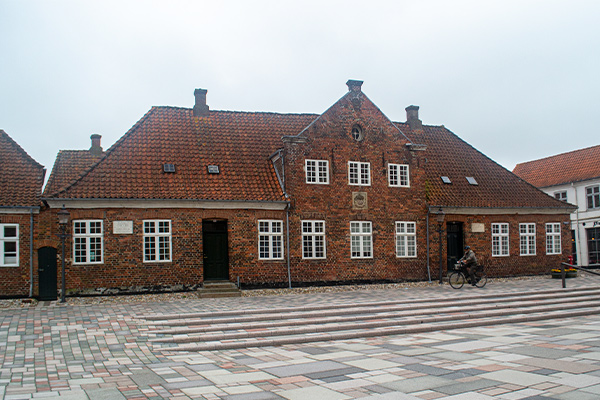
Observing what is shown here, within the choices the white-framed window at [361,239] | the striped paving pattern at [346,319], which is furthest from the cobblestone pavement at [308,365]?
the white-framed window at [361,239]

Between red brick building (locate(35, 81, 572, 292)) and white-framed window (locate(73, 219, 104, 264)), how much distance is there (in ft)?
0.12

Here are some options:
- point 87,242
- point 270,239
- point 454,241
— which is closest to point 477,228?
point 454,241

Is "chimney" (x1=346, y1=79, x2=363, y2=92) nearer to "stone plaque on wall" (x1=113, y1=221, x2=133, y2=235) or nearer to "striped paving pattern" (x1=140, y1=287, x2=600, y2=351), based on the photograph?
"striped paving pattern" (x1=140, y1=287, x2=600, y2=351)

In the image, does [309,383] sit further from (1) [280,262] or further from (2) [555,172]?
(2) [555,172]

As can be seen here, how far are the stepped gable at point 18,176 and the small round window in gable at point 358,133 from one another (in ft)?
42.0

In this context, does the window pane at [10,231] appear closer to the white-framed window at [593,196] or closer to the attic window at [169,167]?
the attic window at [169,167]

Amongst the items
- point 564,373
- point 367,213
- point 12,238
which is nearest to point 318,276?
point 367,213

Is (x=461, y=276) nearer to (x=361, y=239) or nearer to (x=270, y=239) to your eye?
(x=361, y=239)


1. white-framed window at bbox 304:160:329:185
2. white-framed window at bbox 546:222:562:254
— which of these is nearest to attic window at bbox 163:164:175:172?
white-framed window at bbox 304:160:329:185

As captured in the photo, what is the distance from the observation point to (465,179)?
27.4m

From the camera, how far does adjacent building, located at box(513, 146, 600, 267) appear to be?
34844 mm

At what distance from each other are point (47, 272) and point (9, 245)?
1605mm

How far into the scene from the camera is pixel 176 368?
32.4ft

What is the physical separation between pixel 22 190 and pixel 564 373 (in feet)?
61.7
